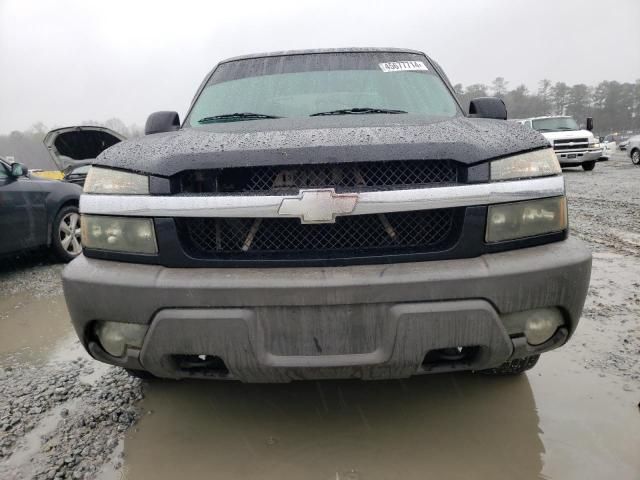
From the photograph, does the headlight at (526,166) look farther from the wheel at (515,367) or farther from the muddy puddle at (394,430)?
the muddy puddle at (394,430)

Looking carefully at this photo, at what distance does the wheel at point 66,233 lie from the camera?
5277 millimetres

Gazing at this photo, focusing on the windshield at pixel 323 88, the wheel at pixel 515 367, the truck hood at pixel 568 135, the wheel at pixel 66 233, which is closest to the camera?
the wheel at pixel 515 367

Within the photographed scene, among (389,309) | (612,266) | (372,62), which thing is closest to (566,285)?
(389,309)

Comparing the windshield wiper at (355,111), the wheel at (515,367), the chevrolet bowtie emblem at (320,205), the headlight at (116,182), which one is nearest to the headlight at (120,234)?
the headlight at (116,182)

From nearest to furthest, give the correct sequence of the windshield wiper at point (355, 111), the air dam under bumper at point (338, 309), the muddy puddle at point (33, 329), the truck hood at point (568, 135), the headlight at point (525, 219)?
the air dam under bumper at point (338, 309), the headlight at point (525, 219), the windshield wiper at point (355, 111), the muddy puddle at point (33, 329), the truck hood at point (568, 135)

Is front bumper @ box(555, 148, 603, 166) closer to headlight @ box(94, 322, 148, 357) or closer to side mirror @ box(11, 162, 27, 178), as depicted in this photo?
side mirror @ box(11, 162, 27, 178)

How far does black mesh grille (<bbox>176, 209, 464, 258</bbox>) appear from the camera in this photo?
1.76 m

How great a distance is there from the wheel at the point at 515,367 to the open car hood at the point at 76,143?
10050mm

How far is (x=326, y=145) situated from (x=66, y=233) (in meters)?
4.80

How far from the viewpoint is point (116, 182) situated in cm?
185

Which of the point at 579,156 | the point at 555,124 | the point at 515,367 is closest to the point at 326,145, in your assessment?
the point at 515,367

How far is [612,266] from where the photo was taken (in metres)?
4.42

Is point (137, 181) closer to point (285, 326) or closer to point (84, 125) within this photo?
point (285, 326)

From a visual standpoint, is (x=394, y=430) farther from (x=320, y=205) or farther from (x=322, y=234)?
(x=320, y=205)
